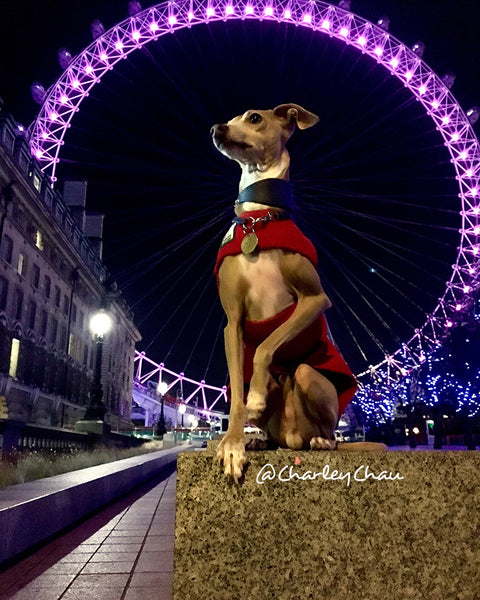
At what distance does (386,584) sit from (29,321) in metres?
32.9

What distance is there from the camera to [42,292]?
113ft

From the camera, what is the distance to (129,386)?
6644 centimetres

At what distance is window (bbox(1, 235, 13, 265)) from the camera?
91.6 feet

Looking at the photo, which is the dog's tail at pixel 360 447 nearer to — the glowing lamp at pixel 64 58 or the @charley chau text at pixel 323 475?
the @charley chau text at pixel 323 475

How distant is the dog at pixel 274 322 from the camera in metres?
3.05

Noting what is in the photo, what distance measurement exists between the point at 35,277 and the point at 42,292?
1665 millimetres

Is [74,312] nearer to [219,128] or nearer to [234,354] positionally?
[219,128]

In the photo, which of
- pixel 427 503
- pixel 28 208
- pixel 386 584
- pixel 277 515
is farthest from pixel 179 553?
pixel 28 208

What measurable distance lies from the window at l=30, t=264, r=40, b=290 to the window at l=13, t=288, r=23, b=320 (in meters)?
1.90

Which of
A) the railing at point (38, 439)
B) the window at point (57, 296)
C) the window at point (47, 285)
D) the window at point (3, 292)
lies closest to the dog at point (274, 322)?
the railing at point (38, 439)

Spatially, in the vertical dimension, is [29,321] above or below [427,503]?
above

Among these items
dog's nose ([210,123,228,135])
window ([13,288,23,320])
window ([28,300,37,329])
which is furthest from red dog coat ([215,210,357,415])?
window ([28,300,37,329])

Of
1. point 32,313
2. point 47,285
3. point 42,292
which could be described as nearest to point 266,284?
point 32,313

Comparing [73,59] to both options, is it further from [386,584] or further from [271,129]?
[386,584]
